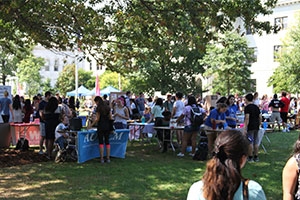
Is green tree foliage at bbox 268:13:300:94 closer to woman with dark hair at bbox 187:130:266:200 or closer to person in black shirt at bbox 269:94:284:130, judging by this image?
person in black shirt at bbox 269:94:284:130

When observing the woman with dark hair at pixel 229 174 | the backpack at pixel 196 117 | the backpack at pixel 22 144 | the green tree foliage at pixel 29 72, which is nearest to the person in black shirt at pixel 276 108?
the backpack at pixel 196 117

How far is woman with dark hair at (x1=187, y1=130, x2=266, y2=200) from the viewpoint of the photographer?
2318 mm

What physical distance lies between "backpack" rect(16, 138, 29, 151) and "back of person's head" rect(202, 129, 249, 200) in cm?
1120

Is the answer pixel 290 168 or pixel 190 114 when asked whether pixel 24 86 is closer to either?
pixel 190 114

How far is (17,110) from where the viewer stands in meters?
15.4

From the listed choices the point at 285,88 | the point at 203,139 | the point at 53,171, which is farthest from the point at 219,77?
the point at 53,171

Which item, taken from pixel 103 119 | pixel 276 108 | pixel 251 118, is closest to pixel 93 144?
pixel 103 119

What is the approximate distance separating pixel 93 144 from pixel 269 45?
43.2 metres

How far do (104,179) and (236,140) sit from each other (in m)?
6.59

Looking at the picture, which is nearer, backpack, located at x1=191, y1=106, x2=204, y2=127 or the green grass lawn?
the green grass lawn

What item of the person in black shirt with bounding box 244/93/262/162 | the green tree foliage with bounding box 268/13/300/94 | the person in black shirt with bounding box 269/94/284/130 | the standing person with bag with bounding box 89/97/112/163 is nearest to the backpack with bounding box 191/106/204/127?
the person in black shirt with bounding box 244/93/262/162

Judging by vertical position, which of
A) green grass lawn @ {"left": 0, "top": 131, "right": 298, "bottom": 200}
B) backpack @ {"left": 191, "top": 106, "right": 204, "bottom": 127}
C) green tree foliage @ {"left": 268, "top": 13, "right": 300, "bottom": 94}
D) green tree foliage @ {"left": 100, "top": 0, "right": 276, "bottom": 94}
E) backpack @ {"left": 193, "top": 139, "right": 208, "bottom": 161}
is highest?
green tree foliage @ {"left": 268, "top": 13, "right": 300, "bottom": 94}

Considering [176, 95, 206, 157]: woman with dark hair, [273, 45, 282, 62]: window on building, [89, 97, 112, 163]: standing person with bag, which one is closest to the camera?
[89, 97, 112, 163]: standing person with bag

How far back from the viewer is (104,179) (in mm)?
8625
